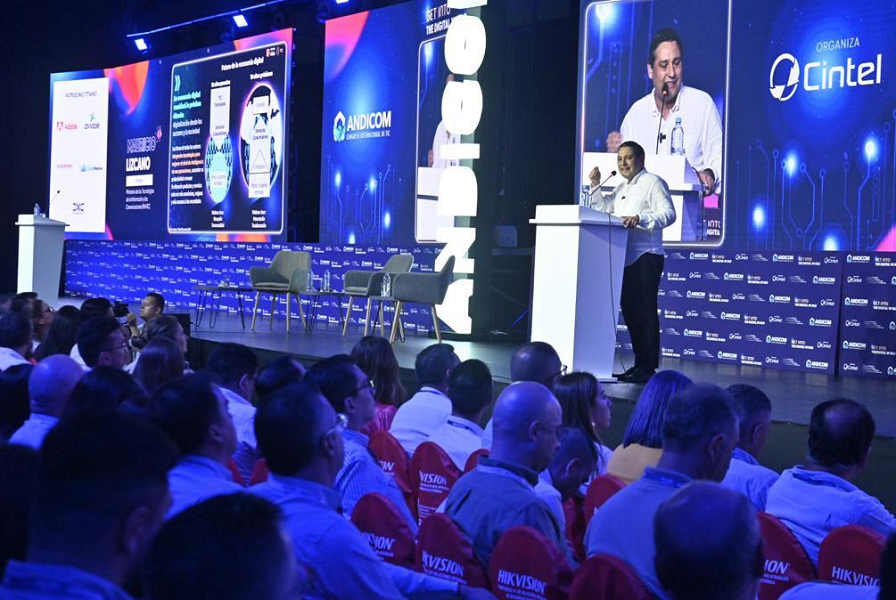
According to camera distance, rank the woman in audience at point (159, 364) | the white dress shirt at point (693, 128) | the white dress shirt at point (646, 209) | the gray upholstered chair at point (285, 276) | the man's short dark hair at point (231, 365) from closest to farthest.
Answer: the man's short dark hair at point (231, 365) < the woman in audience at point (159, 364) < the white dress shirt at point (646, 209) < the white dress shirt at point (693, 128) < the gray upholstered chair at point (285, 276)

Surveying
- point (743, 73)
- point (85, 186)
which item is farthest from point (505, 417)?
point (85, 186)

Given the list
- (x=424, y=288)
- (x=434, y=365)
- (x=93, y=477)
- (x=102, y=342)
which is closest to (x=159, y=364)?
(x=102, y=342)

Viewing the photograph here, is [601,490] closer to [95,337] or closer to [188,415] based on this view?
[188,415]

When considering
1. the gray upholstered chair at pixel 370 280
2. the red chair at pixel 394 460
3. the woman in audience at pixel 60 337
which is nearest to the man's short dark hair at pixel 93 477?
the red chair at pixel 394 460

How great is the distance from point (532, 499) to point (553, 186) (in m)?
10.9

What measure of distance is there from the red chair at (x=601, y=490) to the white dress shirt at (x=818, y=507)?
40 centimetres

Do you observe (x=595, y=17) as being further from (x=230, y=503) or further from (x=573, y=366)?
(x=230, y=503)

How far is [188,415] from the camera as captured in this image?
96.1 inches

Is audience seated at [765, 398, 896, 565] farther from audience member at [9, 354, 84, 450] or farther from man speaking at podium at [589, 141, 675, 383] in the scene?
man speaking at podium at [589, 141, 675, 383]

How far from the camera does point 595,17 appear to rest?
1075 centimetres

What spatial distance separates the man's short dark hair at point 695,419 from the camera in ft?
7.55

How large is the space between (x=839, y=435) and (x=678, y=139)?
24.5ft

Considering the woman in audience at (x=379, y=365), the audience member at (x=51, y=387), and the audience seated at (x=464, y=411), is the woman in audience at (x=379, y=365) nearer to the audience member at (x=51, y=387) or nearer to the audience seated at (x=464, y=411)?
the audience seated at (x=464, y=411)

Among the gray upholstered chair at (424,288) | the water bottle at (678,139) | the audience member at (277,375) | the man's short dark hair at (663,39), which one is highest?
the man's short dark hair at (663,39)
